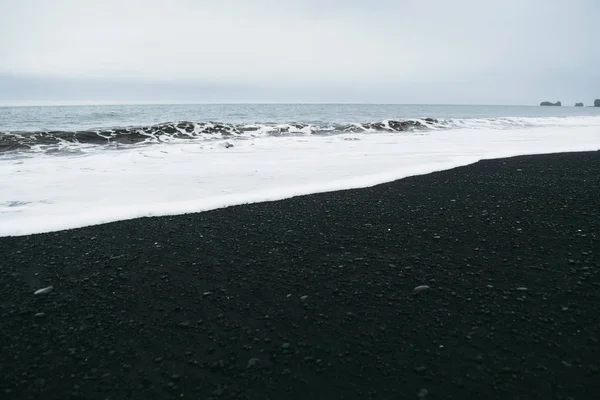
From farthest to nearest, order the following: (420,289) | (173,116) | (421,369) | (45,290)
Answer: (173,116)
(45,290)
(420,289)
(421,369)

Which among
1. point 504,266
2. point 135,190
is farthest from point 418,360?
point 135,190

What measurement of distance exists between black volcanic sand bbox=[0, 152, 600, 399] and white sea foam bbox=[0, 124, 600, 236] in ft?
3.06

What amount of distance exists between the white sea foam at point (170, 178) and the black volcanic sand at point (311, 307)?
3.06 feet

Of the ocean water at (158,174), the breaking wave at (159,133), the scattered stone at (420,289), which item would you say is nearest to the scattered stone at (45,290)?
the ocean water at (158,174)

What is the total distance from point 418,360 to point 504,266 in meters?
1.68

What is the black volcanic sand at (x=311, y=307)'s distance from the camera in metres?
2.11

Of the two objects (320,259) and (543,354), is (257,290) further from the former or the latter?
(543,354)

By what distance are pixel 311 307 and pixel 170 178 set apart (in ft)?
20.0

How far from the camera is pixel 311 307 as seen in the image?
2832 millimetres

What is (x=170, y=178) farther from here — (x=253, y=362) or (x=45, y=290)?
(x=253, y=362)

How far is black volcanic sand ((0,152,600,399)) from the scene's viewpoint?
211cm

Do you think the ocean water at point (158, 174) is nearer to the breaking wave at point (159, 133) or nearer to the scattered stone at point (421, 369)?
the breaking wave at point (159, 133)

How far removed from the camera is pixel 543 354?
2232mm

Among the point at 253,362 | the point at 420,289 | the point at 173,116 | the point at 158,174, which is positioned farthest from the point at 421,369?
the point at 173,116
